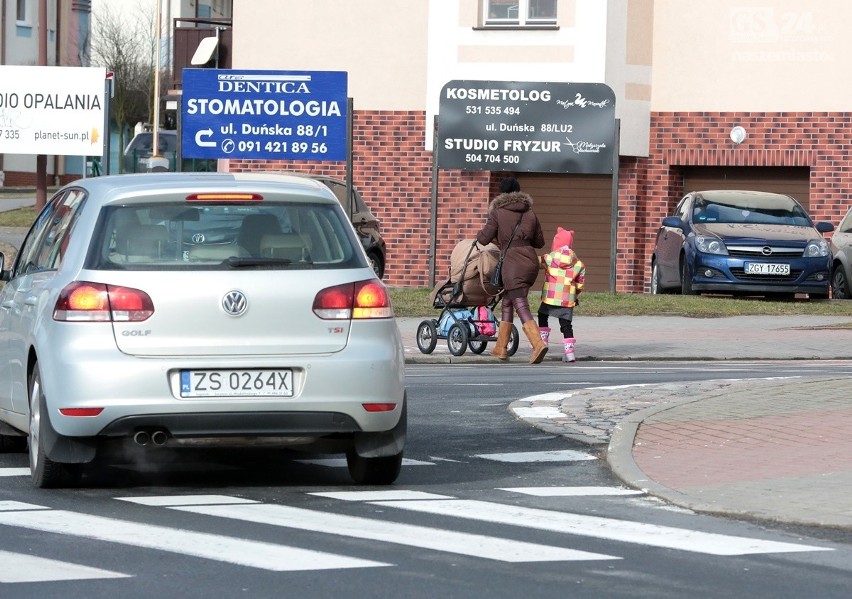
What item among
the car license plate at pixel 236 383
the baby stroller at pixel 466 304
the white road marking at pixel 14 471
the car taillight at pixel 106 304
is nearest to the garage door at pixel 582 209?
the baby stroller at pixel 466 304

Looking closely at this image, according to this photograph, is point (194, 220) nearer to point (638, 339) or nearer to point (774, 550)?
point (774, 550)

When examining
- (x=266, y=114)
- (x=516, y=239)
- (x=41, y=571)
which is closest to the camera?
(x=41, y=571)

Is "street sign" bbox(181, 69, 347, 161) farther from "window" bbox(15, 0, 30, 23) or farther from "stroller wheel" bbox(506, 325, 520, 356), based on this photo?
"window" bbox(15, 0, 30, 23)

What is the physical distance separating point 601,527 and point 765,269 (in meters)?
17.9

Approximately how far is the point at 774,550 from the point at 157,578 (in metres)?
2.50

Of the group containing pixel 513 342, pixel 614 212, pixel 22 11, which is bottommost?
pixel 513 342

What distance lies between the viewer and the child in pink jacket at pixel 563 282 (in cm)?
1838

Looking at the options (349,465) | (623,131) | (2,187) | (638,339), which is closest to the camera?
(349,465)

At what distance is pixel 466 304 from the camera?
1897cm

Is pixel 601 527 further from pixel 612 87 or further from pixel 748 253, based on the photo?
pixel 612 87

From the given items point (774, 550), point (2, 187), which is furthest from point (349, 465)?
point (2, 187)

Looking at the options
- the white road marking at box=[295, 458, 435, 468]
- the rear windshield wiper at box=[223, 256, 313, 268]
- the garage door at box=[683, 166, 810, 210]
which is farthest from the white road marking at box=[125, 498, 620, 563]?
the garage door at box=[683, 166, 810, 210]

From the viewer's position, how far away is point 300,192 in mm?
9195

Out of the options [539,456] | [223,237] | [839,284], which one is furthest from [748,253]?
[223,237]
